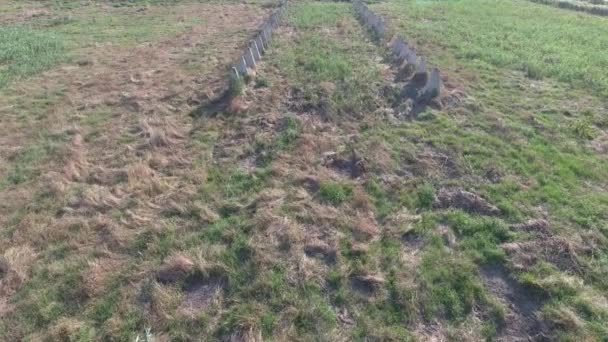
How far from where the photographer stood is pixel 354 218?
20.9 ft

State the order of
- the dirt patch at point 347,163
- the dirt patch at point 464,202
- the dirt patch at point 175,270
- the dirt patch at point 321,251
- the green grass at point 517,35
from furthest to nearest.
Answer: the green grass at point 517,35, the dirt patch at point 347,163, the dirt patch at point 464,202, the dirt patch at point 321,251, the dirt patch at point 175,270

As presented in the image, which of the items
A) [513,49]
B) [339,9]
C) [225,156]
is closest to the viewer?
[225,156]

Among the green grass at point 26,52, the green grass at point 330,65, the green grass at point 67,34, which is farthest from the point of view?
the green grass at point 67,34

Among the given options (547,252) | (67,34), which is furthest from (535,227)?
(67,34)

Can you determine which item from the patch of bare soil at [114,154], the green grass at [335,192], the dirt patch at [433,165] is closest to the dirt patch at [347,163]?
the green grass at [335,192]

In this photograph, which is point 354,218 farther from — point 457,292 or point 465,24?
point 465,24

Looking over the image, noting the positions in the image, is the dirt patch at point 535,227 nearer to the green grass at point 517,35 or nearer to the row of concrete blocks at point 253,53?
the green grass at point 517,35

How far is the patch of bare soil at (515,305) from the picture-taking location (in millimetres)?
4652

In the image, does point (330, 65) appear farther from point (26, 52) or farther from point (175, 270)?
point (26, 52)

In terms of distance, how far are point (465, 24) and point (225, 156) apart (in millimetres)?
14976

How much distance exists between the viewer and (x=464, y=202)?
21.7 feet

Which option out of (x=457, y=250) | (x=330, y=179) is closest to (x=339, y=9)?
(x=330, y=179)

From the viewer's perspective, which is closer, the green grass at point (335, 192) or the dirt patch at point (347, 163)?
the green grass at point (335, 192)

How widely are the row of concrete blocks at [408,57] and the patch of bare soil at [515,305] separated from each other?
5.72m
